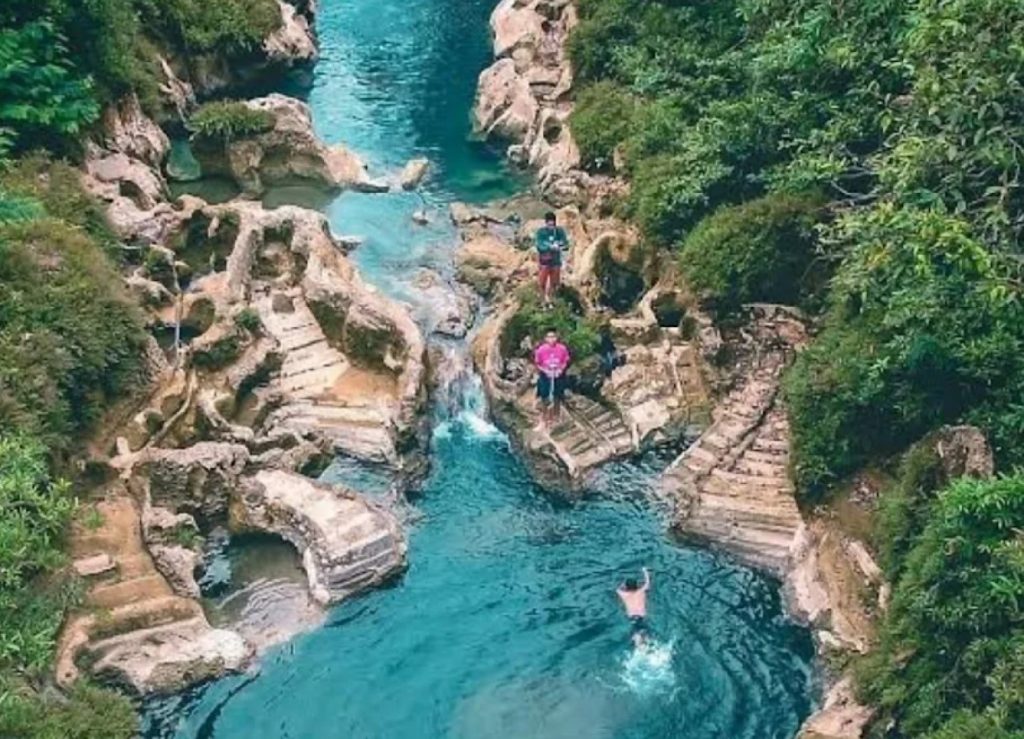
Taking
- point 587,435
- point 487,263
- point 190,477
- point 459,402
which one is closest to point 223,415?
point 190,477

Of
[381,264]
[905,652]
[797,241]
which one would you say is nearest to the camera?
[905,652]

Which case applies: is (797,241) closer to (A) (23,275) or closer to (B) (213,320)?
(B) (213,320)

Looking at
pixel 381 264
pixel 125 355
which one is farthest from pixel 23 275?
pixel 381 264

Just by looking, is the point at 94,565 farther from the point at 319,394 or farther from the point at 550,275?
the point at 550,275

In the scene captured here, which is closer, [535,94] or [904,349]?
[904,349]

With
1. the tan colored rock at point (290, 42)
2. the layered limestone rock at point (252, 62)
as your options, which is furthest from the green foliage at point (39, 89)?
the tan colored rock at point (290, 42)

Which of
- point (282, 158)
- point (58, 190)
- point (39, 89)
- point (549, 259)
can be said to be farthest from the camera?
point (282, 158)

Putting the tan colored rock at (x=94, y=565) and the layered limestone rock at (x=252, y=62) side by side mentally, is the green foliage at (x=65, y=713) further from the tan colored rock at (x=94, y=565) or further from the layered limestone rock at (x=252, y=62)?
the layered limestone rock at (x=252, y=62)
